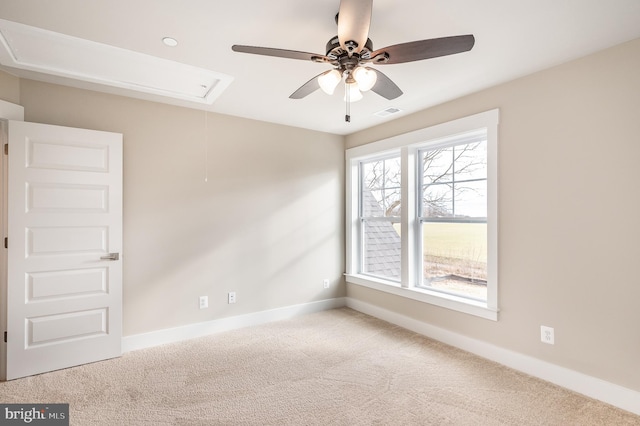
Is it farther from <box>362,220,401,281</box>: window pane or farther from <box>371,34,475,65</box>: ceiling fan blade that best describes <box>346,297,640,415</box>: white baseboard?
<box>371,34,475,65</box>: ceiling fan blade

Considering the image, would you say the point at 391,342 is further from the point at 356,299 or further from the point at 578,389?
the point at 578,389

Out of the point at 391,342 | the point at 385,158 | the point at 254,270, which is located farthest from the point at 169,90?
the point at 391,342

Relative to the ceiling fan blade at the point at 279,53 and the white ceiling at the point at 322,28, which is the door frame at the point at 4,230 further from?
the ceiling fan blade at the point at 279,53

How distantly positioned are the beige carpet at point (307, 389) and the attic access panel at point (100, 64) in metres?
2.53

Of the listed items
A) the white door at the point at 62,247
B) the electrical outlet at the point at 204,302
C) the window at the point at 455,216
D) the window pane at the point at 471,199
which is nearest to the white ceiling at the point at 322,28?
the white door at the point at 62,247

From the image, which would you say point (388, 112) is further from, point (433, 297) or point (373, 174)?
point (433, 297)

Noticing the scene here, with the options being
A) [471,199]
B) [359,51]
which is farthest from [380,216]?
[359,51]

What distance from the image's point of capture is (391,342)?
11.1 feet

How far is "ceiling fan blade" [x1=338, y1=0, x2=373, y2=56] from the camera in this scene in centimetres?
142

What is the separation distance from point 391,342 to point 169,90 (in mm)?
3382

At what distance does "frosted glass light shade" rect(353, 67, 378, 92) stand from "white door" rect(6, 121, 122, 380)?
7.99 feet

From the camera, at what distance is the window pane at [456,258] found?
322 centimetres

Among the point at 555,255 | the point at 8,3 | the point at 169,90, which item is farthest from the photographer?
the point at 169,90

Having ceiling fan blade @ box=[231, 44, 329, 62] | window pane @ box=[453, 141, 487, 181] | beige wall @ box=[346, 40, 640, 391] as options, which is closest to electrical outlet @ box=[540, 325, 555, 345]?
beige wall @ box=[346, 40, 640, 391]
